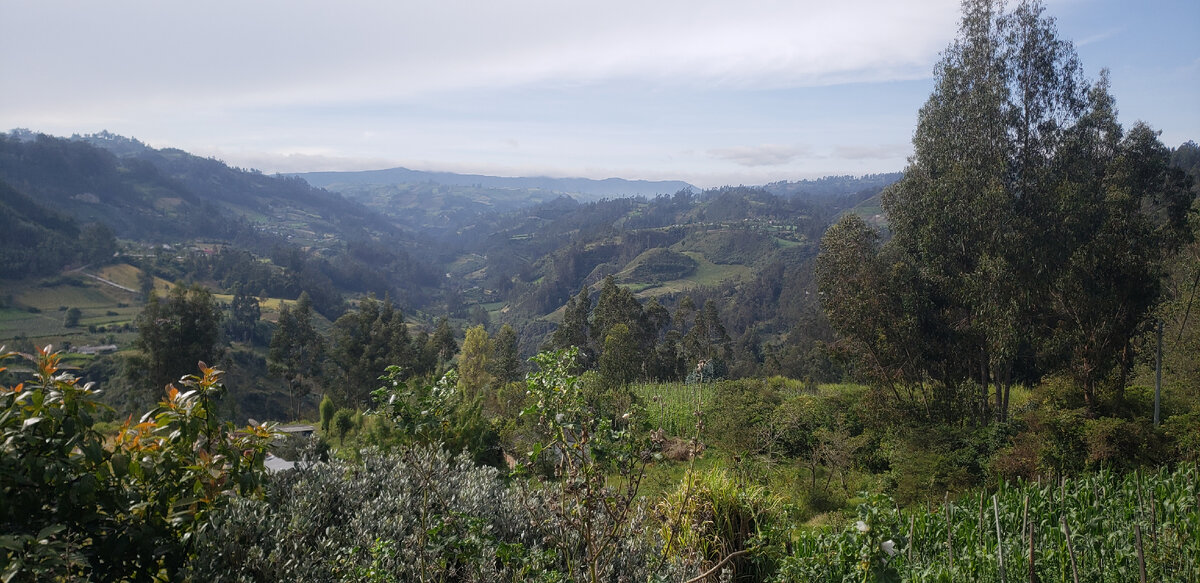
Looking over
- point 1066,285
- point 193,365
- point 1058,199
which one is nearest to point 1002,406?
point 1066,285

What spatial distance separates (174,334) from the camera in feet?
68.5

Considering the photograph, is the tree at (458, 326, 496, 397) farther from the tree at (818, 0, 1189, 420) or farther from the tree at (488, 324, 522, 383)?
the tree at (818, 0, 1189, 420)

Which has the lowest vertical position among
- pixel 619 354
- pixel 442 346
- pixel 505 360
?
pixel 505 360

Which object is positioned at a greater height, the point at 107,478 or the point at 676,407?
the point at 107,478

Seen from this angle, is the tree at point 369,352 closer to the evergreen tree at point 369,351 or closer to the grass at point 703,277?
the evergreen tree at point 369,351

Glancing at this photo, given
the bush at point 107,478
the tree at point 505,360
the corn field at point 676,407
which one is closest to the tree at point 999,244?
the corn field at point 676,407

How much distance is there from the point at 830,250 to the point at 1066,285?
3.46 m

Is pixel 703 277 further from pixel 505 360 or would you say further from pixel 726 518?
pixel 726 518

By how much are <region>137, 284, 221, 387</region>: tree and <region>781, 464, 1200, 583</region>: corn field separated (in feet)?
74.2

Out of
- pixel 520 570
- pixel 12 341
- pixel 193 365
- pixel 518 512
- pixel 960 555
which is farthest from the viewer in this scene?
pixel 12 341

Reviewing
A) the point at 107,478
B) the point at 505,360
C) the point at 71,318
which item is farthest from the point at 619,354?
the point at 71,318

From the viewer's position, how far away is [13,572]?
1775mm

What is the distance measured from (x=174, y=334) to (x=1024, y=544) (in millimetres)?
23969

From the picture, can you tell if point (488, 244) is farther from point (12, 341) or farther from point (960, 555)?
point (960, 555)
